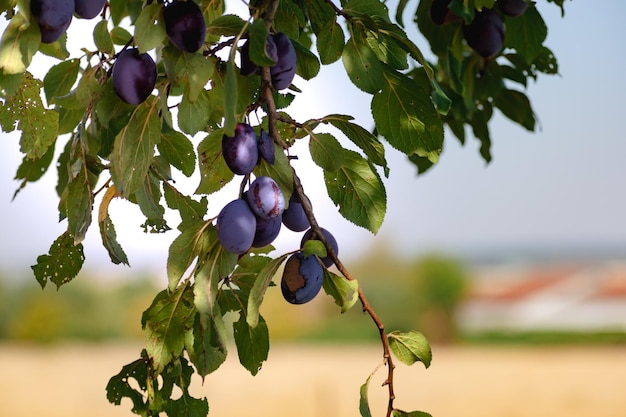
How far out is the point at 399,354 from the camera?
2.31 feet

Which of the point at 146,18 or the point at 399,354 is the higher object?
the point at 146,18

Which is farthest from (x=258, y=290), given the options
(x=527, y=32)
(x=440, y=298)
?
(x=440, y=298)

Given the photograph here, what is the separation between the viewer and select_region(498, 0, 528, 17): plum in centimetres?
96

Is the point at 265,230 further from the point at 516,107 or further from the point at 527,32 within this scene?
the point at 516,107

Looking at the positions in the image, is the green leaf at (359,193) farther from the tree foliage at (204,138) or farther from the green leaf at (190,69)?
the green leaf at (190,69)

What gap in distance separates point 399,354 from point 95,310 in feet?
25.1

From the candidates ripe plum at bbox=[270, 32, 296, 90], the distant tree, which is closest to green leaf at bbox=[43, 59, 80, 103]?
ripe plum at bbox=[270, 32, 296, 90]

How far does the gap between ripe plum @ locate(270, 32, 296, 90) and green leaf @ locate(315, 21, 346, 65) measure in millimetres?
82

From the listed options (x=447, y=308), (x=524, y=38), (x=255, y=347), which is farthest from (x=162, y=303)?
(x=447, y=308)

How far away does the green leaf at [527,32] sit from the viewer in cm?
105

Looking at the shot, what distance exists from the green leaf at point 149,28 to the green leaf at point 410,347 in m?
0.31

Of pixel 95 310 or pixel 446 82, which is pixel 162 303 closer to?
pixel 446 82

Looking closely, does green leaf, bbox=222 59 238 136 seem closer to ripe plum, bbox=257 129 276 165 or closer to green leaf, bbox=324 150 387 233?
ripe plum, bbox=257 129 276 165

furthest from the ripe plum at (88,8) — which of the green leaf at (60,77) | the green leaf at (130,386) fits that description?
the green leaf at (130,386)
